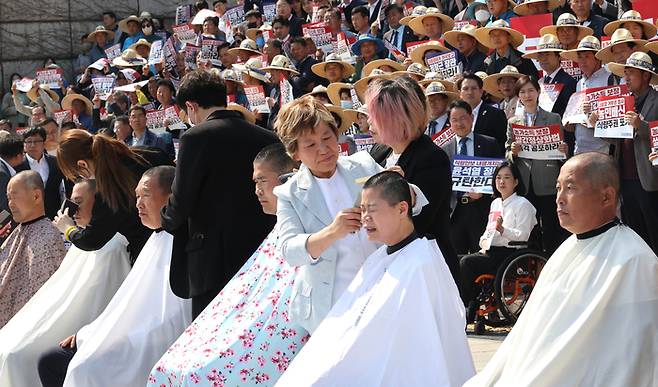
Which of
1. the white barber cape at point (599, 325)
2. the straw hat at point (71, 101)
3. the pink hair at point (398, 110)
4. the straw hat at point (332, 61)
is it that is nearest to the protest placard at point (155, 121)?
the straw hat at point (332, 61)

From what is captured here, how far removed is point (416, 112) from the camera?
5.27m

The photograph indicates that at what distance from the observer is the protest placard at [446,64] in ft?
39.4

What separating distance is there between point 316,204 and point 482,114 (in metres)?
5.30

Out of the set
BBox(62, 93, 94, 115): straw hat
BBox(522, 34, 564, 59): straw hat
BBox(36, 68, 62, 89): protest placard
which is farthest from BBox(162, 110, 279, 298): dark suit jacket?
BBox(36, 68, 62, 89): protest placard

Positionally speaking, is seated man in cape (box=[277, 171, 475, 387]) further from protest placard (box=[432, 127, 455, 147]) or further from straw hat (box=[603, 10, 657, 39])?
straw hat (box=[603, 10, 657, 39])

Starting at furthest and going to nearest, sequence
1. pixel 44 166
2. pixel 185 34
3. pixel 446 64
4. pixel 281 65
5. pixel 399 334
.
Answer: pixel 185 34 → pixel 281 65 → pixel 44 166 → pixel 446 64 → pixel 399 334

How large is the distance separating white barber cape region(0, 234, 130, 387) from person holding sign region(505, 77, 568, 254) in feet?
12.4

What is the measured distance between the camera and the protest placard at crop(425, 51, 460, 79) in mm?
12016

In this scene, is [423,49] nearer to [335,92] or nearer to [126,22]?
[335,92]

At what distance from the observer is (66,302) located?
7160 millimetres

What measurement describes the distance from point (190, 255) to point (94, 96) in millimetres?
12116

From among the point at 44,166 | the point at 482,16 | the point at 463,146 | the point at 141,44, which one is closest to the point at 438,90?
the point at 463,146

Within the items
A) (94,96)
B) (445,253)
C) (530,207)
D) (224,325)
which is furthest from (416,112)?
(94,96)

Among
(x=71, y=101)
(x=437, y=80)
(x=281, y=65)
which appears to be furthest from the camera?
(x=71, y=101)
